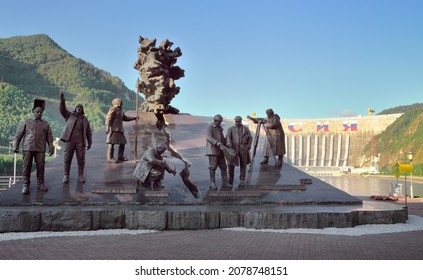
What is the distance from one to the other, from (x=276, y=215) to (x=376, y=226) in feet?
7.65

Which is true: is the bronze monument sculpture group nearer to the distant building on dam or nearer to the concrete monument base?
the concrete monument base

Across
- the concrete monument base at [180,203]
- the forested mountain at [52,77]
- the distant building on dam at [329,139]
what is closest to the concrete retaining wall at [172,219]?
the concrete monument base at [180,203]

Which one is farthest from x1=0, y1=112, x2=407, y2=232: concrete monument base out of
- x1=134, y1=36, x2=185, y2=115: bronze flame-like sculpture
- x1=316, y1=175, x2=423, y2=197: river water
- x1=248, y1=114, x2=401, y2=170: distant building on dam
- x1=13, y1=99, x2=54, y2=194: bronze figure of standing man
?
x1=248, y1=114, x2=401, y2=170: distant building on dam

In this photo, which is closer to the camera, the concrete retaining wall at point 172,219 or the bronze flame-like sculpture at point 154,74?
the concrete retaining wall at point 172,219

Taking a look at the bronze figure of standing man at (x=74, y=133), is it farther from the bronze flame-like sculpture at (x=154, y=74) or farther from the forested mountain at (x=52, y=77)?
the forested mountain at (x=52, y=77)

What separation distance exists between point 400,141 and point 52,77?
93366 mm

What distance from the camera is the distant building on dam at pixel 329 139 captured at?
13088 centimetres

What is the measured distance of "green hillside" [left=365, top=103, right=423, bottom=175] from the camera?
320 ft

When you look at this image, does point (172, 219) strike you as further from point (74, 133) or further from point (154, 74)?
point (154, 74)

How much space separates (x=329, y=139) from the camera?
134375mm

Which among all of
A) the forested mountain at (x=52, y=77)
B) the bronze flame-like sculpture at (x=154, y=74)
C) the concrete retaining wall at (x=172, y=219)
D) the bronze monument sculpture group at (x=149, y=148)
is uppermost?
the forested mountain at (x=52, y=77)

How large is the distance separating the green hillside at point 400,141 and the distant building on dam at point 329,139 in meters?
5.72
